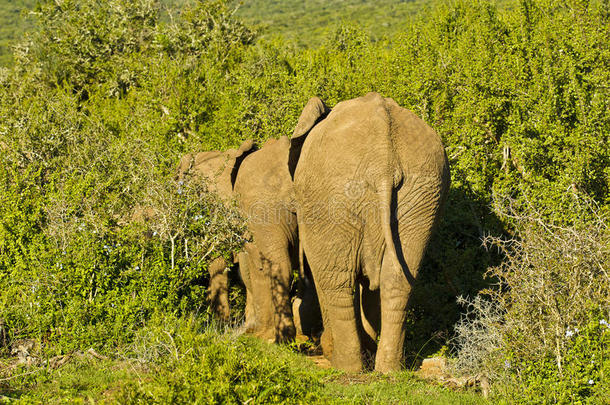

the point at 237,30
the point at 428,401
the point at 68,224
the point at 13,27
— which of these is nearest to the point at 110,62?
the point at 237,30

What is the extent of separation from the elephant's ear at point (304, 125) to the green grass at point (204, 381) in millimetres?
2438

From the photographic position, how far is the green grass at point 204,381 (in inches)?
187

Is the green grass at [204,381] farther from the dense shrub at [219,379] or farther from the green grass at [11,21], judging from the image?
the green grass at [11,21]

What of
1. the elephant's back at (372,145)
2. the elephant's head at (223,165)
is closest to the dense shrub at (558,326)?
the elephant's back at (372,145)

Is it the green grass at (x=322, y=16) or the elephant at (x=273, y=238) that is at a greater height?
Result: the green grass at (x=322, y=16)

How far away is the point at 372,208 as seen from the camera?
21.4 feet

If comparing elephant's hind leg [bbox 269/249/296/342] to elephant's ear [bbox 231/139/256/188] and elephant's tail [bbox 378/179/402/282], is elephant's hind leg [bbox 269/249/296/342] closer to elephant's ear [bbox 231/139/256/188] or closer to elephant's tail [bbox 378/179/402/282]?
elephant's ear [bbox 231/139/256/188]

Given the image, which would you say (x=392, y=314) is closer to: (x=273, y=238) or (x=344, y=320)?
(x=344, y=320)

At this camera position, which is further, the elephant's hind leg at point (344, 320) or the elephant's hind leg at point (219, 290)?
the elephant's hind leg at point (219, 290)

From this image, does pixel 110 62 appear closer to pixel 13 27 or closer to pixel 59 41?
pixel 59 41

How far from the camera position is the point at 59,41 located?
A: 73.3 feet

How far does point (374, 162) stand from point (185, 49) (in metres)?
17.2

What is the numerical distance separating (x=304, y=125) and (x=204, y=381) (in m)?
3.48

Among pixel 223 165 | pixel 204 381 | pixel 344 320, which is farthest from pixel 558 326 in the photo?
pixel 223 165
